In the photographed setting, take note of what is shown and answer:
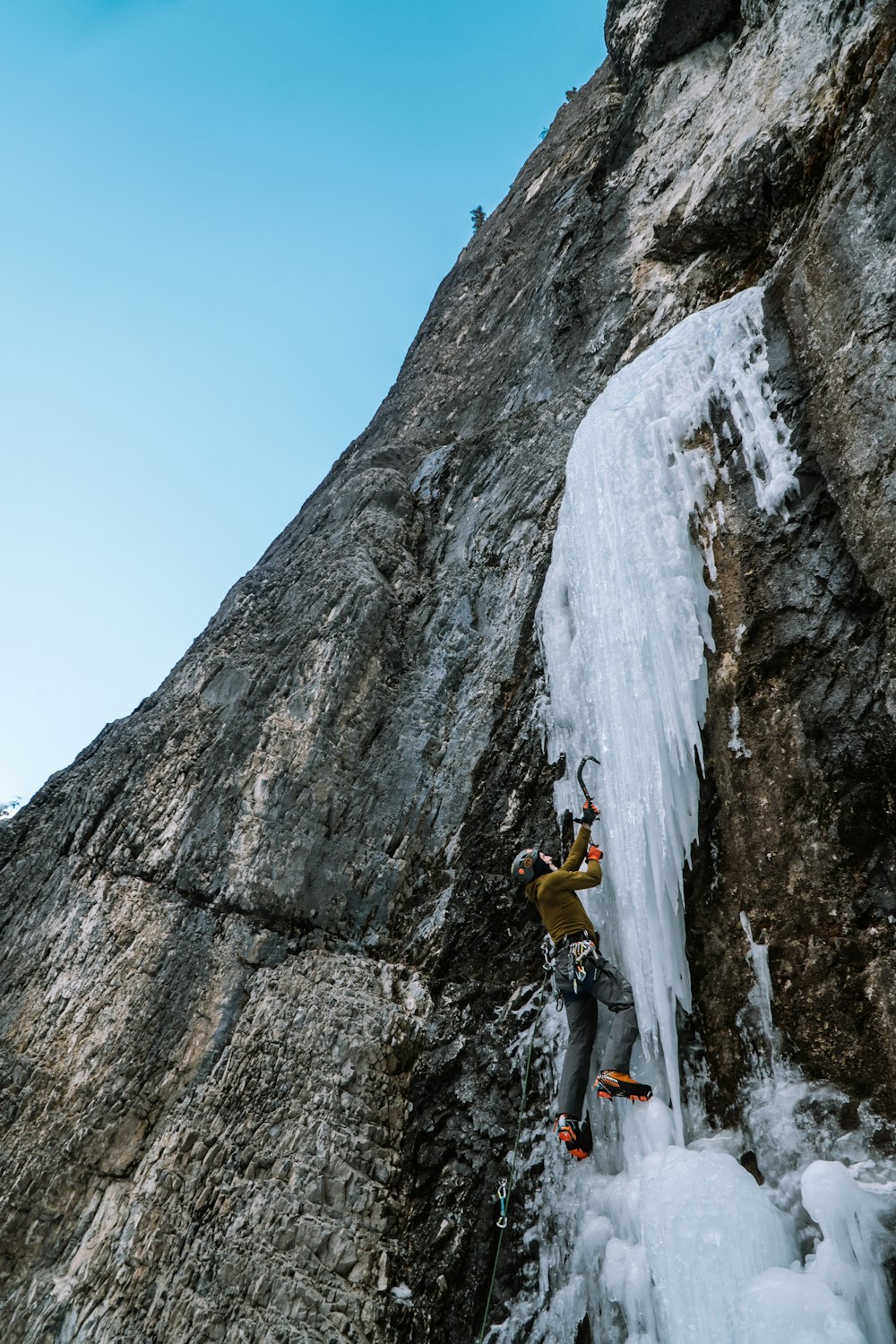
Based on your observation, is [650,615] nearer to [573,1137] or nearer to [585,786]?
[585,786]

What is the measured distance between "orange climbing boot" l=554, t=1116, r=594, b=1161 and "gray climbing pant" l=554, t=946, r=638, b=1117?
4cm

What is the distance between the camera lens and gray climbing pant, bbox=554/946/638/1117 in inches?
144

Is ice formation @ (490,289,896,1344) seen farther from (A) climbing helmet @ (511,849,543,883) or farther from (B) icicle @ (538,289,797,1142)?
(A) climbing helmet @ (511,849,543,883)

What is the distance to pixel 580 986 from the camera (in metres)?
3.86

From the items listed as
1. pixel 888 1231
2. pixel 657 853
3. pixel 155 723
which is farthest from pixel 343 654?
pixel 888 1231

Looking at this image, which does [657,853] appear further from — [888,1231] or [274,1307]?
[274,1307]

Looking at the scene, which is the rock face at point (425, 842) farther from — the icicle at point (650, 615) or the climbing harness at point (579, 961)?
the climbing harness at point (579, 961)

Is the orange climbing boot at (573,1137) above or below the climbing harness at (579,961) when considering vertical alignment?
below

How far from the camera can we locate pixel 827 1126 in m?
3.23

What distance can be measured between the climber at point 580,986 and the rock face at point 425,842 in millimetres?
432

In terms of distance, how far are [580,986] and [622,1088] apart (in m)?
0.50

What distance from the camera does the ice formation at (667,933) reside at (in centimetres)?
285

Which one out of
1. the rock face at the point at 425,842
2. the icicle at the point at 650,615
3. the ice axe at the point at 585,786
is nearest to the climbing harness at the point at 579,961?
the icicle at the point at 650,615

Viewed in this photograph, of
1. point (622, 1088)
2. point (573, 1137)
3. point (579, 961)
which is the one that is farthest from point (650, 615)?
point (573, 1137)
